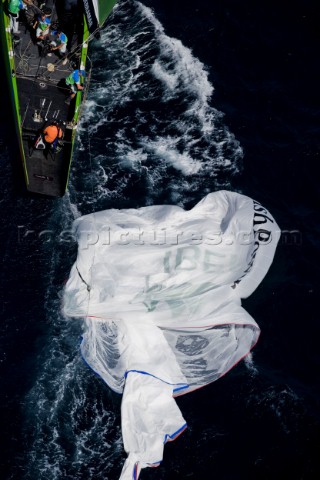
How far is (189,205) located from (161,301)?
6.77 m

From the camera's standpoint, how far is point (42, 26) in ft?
114

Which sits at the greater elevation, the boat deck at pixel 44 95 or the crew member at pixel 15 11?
the crew member at pixel 15 11

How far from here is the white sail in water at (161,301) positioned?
85.6 feet

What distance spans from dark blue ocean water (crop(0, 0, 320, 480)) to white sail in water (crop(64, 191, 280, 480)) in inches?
52.6

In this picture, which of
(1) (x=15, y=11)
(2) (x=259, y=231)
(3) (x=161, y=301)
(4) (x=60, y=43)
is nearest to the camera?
(3) (x=161, y=301)

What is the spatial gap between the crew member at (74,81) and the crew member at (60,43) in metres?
1.72

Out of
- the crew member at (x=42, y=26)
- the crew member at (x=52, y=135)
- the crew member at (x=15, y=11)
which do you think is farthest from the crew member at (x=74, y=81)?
the crew member at (x=15, y=11)

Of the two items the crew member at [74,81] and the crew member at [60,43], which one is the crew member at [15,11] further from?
the crew member at [74,81]

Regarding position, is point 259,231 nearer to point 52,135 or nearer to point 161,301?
point 161,301

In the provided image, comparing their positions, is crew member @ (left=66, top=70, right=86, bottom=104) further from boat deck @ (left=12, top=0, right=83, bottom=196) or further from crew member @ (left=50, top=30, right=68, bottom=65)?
crew member @ (left=50, top=30, right=68, bottom=65)

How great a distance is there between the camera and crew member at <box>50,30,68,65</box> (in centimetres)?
3469

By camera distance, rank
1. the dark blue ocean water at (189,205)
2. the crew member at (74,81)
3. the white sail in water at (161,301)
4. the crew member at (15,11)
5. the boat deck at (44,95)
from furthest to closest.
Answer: the crew member at (15,11), the crew member at (74,81), the boat deck at (44,95), the dark blue ocean water at (189,205), the white sail in water at (161,301)

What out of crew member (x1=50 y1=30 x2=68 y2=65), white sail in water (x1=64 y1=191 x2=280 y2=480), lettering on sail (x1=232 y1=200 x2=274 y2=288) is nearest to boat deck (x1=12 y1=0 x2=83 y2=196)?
→ crew member (x1=50 y1=30 x2=68 y2=65)

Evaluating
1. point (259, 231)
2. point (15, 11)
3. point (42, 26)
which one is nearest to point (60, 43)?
point (42, 26)
